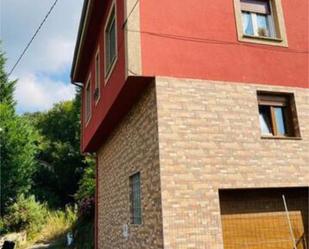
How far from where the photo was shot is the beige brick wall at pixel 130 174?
298 inches

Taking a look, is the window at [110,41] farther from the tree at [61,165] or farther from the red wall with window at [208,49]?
the tree at [61,165]

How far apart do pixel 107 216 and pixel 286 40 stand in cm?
801

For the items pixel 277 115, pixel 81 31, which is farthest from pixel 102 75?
pixel 277 115

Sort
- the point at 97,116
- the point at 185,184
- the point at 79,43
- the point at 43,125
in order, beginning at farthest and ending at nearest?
the point at 43,125 < the point at 79,43 < the point at 97,116 < the point at 185,184

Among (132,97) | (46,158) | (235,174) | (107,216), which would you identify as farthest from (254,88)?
(46,158)

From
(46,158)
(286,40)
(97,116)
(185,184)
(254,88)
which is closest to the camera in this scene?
(185,184)

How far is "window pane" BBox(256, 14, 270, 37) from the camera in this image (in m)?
9.21

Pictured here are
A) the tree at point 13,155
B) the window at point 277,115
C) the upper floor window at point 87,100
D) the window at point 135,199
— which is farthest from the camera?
the tree at point 13,155

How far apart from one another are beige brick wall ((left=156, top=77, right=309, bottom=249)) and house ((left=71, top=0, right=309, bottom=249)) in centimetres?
2

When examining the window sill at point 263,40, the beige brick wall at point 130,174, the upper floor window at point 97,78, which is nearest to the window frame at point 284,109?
the window sill at point 263,40

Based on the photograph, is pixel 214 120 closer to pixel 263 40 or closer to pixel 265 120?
pixel 265 120

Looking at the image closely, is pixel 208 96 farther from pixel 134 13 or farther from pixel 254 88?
pixel 134 13

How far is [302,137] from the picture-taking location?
861 centimetres

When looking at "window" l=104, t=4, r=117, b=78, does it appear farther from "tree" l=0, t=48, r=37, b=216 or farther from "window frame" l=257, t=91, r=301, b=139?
"tree" l=0, t=48, r=37, b=216
